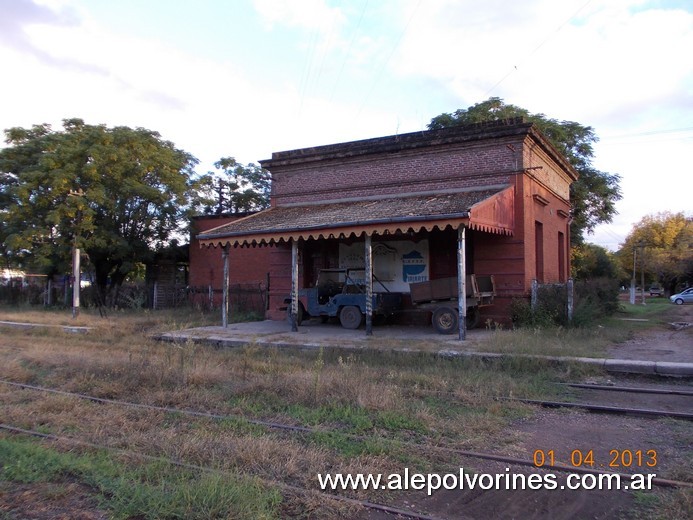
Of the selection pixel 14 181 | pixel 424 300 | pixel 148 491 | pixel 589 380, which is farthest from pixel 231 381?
pixel 14 181

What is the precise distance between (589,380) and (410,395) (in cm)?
351

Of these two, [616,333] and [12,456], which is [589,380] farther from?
[12,456]

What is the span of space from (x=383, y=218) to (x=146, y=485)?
9528 millimetres

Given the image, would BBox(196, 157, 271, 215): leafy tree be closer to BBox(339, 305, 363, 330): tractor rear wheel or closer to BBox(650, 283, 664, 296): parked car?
BBox(339, 305, 363, 330): tractor rear wheel

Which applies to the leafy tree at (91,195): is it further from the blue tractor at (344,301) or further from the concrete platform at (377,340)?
the blue tractor at (344,301)

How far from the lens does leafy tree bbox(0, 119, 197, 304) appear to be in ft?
75.1

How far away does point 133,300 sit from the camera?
79.2 ft

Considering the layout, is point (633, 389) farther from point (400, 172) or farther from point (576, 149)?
point (576, 149)

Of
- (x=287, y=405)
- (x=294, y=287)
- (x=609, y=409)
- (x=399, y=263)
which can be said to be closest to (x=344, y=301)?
(x=294, y=287)

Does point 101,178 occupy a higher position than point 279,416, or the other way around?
point 101,178

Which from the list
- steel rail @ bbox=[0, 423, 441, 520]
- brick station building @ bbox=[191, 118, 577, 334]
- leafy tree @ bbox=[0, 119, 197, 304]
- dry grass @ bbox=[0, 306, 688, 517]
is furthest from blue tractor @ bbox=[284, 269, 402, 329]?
leafy tree @ bbox=[0, 119, 197, 304]
